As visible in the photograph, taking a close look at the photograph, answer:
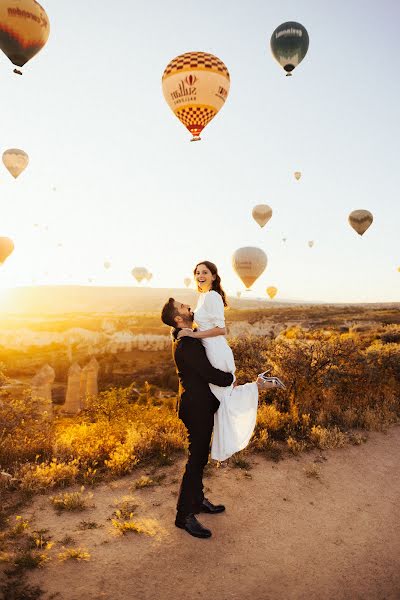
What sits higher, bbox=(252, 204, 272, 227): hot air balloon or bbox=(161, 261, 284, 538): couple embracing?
bbox=(252, 204, 272, 227): hot air balloon

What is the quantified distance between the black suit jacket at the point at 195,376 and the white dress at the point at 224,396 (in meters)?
0.09

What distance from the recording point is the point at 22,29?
1545cm

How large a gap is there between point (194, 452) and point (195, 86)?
50.1 feet

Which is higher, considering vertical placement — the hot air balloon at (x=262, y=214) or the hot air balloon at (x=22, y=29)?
the hot air balloon at (x=22, y=29)

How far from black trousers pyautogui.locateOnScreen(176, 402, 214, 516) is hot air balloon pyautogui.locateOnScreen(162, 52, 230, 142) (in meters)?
14.9

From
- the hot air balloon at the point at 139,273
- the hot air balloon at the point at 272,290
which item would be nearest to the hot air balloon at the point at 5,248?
the hot air balloon at the point at 139,273

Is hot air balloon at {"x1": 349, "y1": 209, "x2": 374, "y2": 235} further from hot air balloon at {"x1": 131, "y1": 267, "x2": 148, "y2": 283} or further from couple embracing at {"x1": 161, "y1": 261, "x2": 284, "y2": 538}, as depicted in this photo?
hot air balloon at {"x1": 131, "y1": 267, "x2": 148, "y2": 283}

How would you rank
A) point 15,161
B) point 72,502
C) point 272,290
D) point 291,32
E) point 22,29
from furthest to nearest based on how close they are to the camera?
point 272,290 < point 15,161 < point 291,32 < point 22,29 < point 72,502

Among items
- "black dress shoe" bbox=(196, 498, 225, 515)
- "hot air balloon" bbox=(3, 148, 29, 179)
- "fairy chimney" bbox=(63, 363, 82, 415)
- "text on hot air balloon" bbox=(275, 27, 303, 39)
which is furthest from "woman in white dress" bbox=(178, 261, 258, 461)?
"fairy chimney" bbox=(63, 363, 82, 415)

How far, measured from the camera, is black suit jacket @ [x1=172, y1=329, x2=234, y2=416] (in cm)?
445

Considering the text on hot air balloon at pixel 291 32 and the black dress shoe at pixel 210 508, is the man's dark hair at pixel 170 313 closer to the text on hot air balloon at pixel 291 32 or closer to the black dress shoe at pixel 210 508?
the black dress shoe at pixel 210 508

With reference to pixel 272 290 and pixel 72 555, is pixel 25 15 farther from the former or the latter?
pixel 272 290

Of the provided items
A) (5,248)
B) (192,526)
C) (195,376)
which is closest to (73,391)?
(5,248)

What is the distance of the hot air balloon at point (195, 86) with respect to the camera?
16.0m
